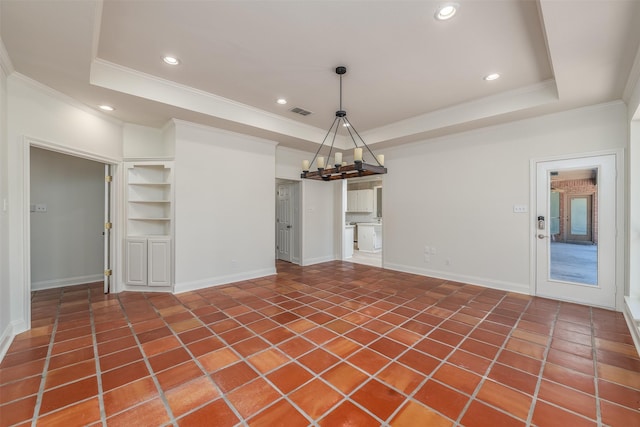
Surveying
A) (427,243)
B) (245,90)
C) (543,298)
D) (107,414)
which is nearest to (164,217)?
(245,90)

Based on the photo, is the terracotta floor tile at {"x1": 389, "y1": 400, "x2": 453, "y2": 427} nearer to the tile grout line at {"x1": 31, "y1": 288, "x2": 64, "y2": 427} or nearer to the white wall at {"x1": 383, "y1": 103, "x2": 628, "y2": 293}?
the tile grout line at {"x1": 31, "y1": 288, "x2": 64, "y2": 427}

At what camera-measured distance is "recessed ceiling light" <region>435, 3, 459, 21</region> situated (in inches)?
88.4

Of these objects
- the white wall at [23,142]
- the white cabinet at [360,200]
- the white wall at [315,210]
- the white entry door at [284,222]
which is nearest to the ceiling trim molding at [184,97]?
the white wall at [23,142]

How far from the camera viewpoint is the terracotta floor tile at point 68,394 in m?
1.81

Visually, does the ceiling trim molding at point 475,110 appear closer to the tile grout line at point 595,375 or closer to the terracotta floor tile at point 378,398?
the tile grout line at point 595,375

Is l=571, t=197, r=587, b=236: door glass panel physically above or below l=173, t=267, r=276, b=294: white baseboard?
above

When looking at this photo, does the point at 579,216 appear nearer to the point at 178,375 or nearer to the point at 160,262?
the point at 178,375

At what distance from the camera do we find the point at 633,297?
10.4ft

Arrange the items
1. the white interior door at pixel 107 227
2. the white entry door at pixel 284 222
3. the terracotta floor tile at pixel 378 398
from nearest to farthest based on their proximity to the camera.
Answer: the terracotta floor tile at pixel 378 398, the white interior door at pixel 107 227, the white entry door at pixel 284 222

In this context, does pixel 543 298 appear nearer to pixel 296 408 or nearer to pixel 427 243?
pixel 427 243

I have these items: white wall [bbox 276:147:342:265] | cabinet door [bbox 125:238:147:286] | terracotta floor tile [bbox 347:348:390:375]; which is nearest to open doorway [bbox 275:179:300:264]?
white wall [bbox 276:147:342:265]

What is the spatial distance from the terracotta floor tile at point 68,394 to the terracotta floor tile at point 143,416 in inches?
15.2

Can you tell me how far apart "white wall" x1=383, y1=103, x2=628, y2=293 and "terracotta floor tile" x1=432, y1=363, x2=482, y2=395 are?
9.47 ft

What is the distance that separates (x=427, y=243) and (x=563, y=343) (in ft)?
9.20
